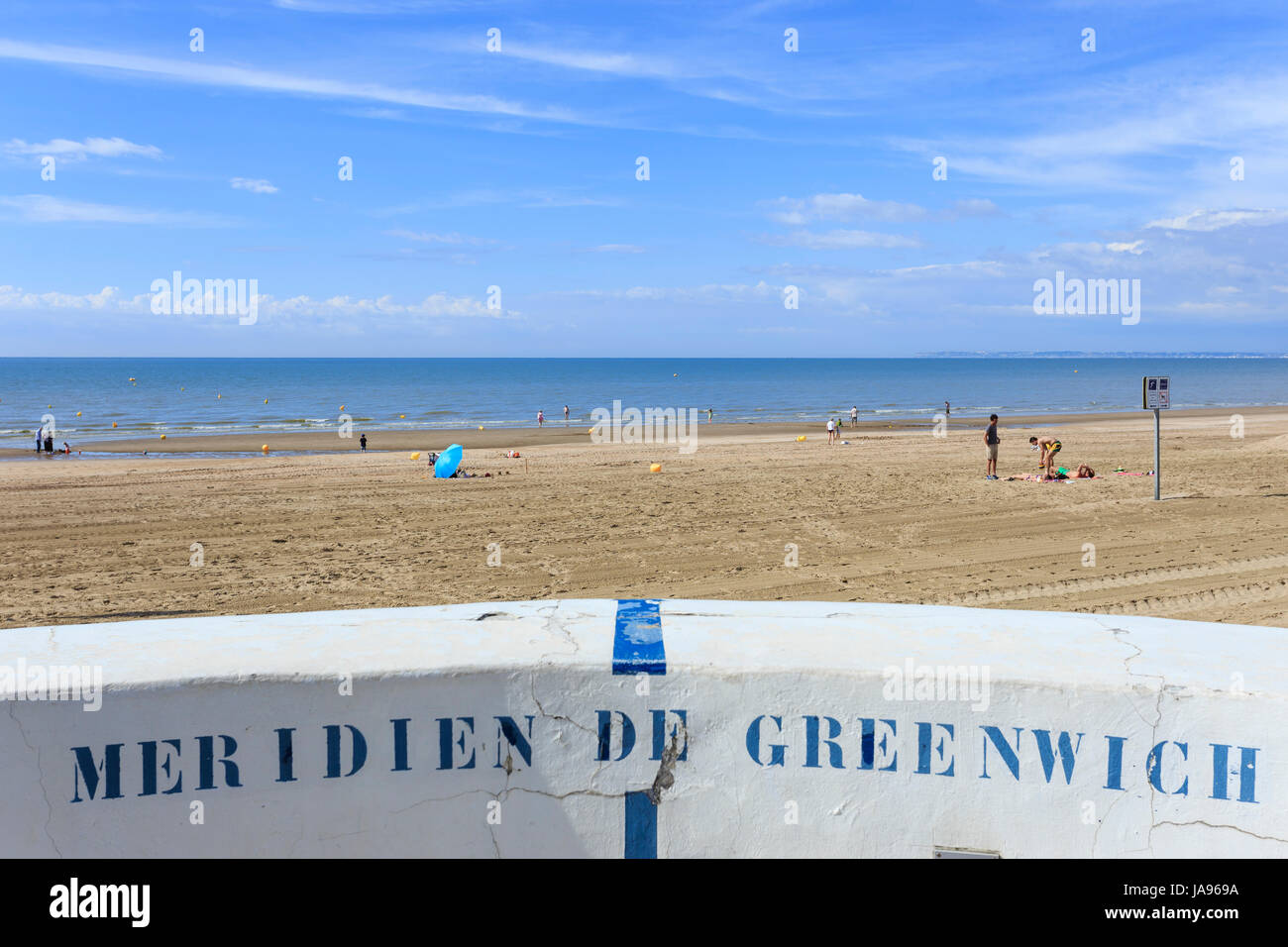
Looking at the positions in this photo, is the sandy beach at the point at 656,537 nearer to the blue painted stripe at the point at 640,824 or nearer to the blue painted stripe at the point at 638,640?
the blue painted stripe at the point at 638,640

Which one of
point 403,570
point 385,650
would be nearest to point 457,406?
point 403,570

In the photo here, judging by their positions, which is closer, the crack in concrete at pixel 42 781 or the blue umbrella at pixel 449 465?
the crack in concrete at pixel 42 781

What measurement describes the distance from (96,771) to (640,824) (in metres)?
1.64

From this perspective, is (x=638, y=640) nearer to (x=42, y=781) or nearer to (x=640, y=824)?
(x=640, y=824)

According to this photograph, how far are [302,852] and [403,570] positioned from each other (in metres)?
10.5

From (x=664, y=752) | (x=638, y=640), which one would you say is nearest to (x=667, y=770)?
(x=664, y=752)

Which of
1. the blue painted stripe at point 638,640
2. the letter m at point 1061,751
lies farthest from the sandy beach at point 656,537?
the letter m at point 1061,751

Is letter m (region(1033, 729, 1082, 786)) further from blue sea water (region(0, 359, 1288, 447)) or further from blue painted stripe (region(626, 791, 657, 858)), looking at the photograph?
blue sea water (region(0, 359, 1288, 447))

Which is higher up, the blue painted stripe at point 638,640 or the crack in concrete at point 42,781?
the blue painted stripe at point 638,640

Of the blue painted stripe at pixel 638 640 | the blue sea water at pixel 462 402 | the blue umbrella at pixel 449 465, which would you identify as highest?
the blue sea water at pixel 462 402

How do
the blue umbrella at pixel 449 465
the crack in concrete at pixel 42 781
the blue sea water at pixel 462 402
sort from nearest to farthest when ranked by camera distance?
the crack in concrete at pixel 42 781
the blue umbrella at pixel 449 465
the blue sea water at pixel 462 402

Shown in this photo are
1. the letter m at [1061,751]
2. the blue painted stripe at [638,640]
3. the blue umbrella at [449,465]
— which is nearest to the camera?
the letter m at [1061,751]

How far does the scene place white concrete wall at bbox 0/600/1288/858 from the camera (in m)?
2.84

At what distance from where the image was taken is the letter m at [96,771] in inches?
→ 112
